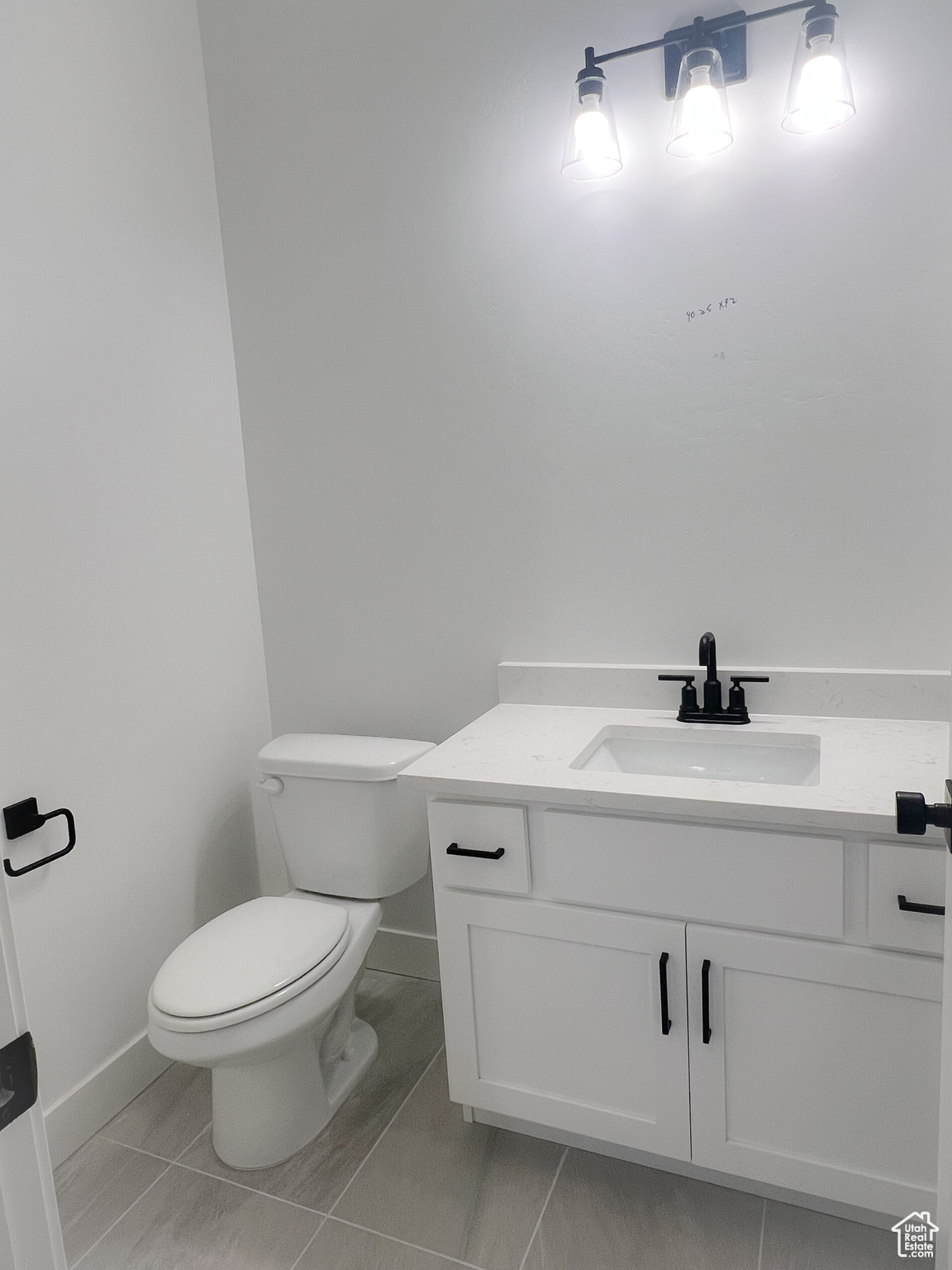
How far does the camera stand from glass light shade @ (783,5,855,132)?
1.50 meters

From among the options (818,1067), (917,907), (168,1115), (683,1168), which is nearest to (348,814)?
(168,1115)

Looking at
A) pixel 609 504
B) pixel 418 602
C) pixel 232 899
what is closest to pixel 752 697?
pixel 609 504

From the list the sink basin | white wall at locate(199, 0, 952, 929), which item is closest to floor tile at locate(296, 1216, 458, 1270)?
the sink basin

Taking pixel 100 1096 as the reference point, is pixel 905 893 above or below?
above

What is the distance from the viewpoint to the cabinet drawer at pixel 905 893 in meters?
1.29

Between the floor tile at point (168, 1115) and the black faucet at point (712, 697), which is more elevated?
the black faucet at point (712, 697)

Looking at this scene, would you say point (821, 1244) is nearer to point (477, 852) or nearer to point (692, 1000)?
point (692, 1000)

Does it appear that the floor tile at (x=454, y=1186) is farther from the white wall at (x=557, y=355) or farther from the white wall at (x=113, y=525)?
the white wall at (x=557, y=355)

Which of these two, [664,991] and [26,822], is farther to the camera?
[26,822]

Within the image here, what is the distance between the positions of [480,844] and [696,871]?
1.30ft

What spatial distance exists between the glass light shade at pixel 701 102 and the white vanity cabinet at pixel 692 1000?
4.22ft

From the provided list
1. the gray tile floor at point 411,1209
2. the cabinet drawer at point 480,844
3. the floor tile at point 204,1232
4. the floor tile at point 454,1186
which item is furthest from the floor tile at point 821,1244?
the floor tile at point 204,1232

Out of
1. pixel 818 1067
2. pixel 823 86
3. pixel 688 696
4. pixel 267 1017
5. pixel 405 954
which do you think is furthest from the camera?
pixel 405 954

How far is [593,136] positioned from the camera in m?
1.72
